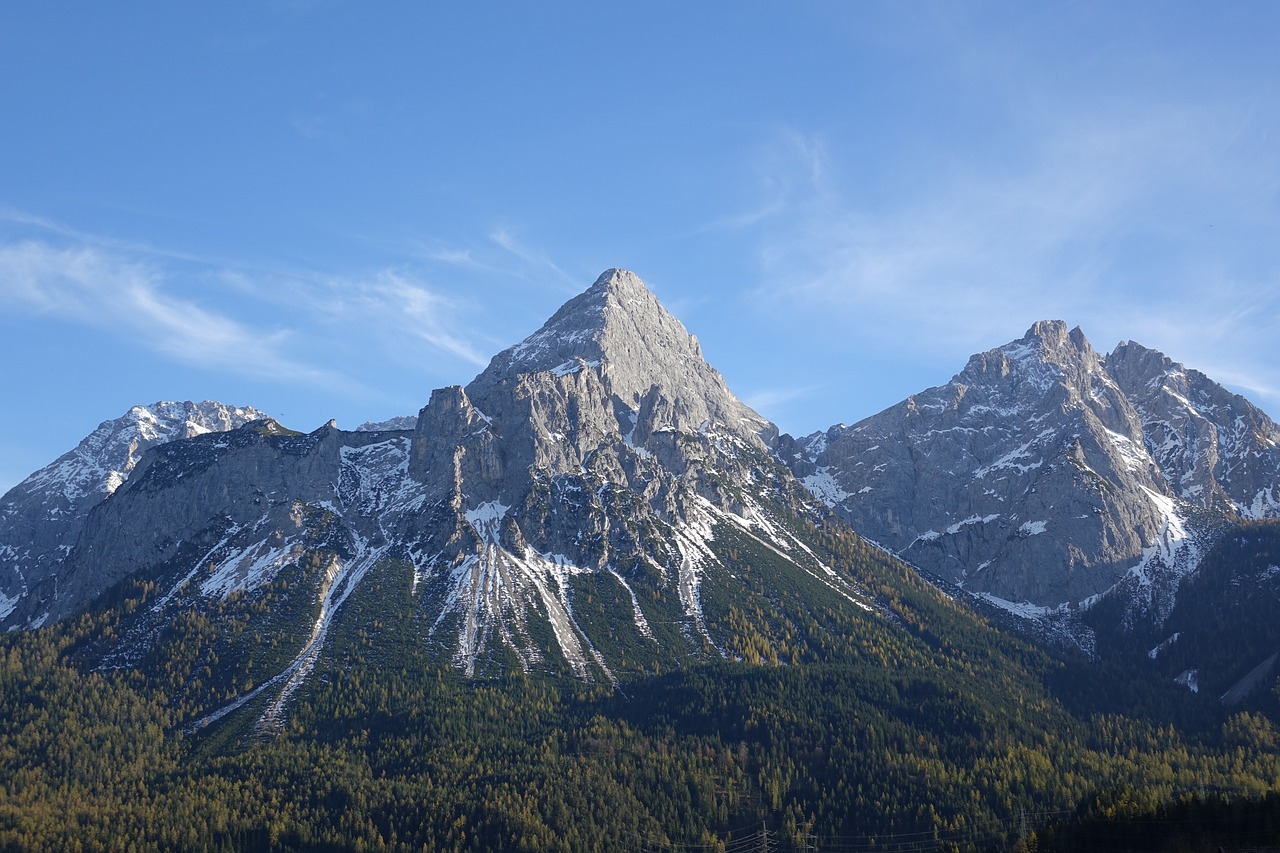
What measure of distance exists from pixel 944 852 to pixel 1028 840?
41.4 feet

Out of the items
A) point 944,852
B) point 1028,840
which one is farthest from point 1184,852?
point 944,852

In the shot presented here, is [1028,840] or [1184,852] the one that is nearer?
[1184,852]

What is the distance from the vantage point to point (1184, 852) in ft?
532

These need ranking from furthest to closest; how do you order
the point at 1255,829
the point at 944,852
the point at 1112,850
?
the point at 944,852 → the point at 1112,850 → the point at 1255,829

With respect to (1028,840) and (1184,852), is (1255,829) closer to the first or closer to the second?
(1184,852)

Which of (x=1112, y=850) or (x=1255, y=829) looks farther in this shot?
(x=1112, y=850)

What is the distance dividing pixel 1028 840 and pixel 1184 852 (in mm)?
23300

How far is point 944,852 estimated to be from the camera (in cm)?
18438

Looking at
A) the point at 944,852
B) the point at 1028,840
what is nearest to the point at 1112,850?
the point at 1028,840

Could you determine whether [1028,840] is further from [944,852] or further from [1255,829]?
[1255,829]

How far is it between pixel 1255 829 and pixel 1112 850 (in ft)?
65.3

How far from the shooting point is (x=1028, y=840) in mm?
179375

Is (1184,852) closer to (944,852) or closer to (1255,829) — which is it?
(1255,829)

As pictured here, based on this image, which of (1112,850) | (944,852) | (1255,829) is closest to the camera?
(1255,829)
